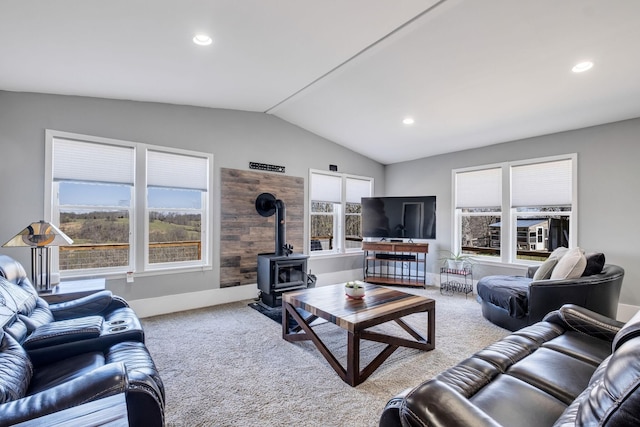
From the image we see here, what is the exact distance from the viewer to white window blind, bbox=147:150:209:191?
4.04 m

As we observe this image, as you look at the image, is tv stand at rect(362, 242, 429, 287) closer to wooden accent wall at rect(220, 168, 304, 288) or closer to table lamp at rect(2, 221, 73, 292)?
wooden accent wall at rect(220, 168, 304, 288)

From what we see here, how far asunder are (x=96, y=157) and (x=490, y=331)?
5.08 m

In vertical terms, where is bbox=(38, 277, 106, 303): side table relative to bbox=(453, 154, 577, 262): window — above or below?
below

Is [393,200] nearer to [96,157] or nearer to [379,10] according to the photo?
[379,10]

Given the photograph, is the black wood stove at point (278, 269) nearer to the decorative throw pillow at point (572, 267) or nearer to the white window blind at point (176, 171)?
the white window blind at point (176, 171)

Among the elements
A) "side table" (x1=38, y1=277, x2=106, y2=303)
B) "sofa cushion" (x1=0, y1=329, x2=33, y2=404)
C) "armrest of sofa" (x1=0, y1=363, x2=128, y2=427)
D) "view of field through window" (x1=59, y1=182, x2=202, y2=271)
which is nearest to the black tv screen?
"view of field through window" (x1=59, y1=182, x2=202, y2=271)

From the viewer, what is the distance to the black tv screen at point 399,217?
5.60 m

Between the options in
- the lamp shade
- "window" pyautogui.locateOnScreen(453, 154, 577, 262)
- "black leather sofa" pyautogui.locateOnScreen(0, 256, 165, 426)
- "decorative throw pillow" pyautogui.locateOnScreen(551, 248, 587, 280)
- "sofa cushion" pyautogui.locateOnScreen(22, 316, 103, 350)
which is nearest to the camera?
Result: "black leather sofa" pyautogui.locateOnScreen(0, 256, 165, 426)

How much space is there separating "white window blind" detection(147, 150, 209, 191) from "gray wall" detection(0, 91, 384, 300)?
0.52 ft

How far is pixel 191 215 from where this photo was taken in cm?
441

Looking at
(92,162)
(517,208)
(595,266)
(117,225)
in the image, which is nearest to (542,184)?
(517,208)

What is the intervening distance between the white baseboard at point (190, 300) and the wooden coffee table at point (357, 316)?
1541 mm

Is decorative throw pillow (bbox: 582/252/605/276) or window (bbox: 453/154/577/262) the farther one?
window (bbox: 453/154/577/262)

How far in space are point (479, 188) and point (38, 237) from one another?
19.6 ft
